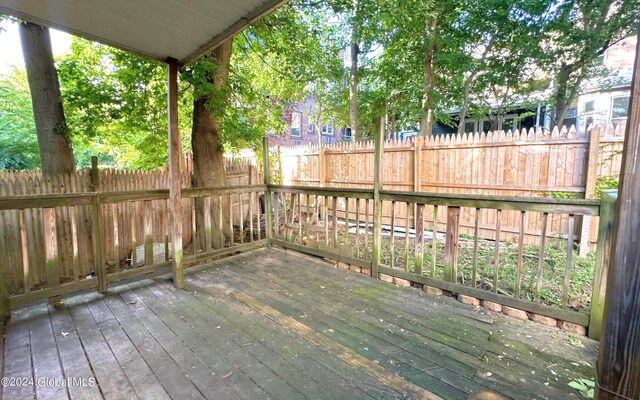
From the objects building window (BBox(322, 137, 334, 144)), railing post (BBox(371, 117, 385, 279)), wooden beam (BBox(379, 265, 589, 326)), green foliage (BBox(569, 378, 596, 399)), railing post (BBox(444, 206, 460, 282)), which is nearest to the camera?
green foliage (BBox(569, 378, 596, 399))

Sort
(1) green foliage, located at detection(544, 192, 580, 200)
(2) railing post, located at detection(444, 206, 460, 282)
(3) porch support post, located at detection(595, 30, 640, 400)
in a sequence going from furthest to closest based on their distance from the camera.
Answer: (1) green foliage, located at detection(544, 192, 580, 200)
(2) railing post, located at detection(444, 206, 460, 282)
(3) porch support post, located at detection(595, 30, 640, 400)

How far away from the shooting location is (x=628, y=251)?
3.10ft

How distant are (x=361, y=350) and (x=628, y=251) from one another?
1.57 metres

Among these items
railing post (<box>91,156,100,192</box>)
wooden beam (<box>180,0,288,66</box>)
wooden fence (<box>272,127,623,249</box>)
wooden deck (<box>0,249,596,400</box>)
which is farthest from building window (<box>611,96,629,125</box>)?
railing post (<box>91,156,100,192</box>)

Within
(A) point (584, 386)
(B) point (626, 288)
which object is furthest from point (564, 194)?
(B) point (626, 288)

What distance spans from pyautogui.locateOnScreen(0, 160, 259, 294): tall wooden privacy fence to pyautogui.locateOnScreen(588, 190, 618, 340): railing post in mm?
3915

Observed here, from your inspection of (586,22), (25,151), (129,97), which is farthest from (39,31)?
(586,22)

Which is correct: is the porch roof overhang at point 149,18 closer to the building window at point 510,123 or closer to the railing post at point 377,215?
the railing post at point 377,215

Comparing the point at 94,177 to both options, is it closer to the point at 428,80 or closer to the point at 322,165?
the point at 322,165

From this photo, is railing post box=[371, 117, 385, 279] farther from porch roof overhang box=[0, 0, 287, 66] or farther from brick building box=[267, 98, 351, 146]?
brick building box=[267, 98, 351, 146]

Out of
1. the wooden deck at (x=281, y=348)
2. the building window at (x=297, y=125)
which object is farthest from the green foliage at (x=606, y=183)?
the building window at (x=297, y=125)

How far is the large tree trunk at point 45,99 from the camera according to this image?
158 inches

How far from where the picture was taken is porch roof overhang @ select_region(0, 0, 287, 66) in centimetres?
206

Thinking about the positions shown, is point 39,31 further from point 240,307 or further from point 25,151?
point 25,151
